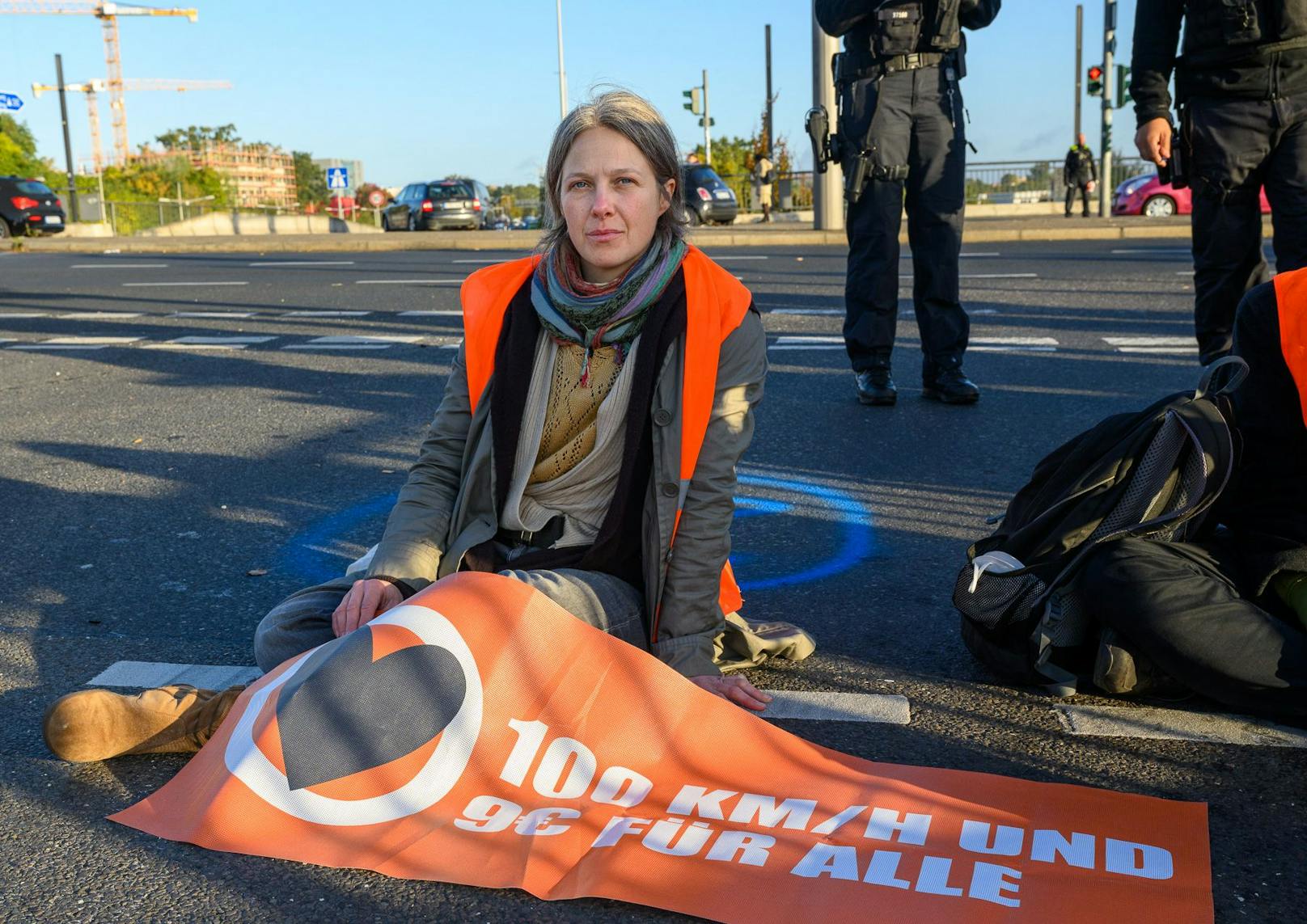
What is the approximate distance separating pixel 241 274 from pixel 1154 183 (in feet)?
60.3

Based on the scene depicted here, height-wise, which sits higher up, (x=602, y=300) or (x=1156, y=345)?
(x=602, y=300)

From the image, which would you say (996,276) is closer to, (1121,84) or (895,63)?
(895,63)

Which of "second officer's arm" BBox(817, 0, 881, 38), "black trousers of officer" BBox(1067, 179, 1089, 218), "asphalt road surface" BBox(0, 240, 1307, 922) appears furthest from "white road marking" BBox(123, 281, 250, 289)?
"black trousers of officer" BBox(1067, 179, 1089, 218)

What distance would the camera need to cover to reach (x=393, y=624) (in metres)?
2.39

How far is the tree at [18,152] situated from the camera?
65.8 m

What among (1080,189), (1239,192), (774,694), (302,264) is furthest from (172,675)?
(1080,189)

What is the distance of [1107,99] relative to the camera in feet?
88.6

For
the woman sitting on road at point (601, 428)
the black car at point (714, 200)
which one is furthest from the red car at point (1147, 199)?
the woman sitting on road at point (601, 428)

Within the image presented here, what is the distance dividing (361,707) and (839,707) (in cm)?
106

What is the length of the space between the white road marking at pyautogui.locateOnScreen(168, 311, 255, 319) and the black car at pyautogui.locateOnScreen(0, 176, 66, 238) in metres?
18.6

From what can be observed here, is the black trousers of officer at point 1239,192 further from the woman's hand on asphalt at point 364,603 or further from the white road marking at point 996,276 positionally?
the white road marking at point 996,276

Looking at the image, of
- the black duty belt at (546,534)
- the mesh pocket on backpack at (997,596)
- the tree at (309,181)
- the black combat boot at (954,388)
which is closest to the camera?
the mesh pocket on backpack at (997,596)

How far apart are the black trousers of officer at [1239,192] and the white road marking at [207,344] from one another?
19.6 ft

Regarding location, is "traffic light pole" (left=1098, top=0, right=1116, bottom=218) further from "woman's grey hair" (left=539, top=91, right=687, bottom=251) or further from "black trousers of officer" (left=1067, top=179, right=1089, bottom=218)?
"woman's grey hair" (left=539, top=91, right=687, bottom=251)
